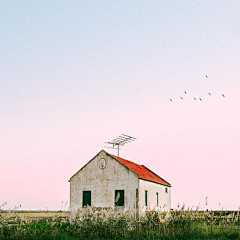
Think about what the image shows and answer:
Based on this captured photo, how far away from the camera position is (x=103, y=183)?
29.0 metres

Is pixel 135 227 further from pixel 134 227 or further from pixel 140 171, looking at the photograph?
pixel 140 171

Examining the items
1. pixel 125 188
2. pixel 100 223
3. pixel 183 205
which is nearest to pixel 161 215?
pixel 183 205

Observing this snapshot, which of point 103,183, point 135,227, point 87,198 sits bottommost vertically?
point 135,227

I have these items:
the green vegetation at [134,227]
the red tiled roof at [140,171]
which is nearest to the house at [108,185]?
the red tiled roof at [140,171]

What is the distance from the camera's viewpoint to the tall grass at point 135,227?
15.7 metres

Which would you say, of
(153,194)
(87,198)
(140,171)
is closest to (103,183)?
(87,198)

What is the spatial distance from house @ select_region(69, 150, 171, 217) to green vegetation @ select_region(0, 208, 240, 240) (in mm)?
10522

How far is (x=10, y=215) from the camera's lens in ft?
54.5

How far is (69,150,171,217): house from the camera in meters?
27.9

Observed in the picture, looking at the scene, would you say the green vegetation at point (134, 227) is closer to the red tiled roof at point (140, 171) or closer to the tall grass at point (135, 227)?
the tall grass at point (135, 227)

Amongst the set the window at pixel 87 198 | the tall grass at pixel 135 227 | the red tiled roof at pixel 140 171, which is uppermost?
the red tiled roof at pixel 140 171

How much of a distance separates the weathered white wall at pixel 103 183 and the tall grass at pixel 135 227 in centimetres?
1055

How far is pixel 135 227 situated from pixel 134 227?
0.04 m

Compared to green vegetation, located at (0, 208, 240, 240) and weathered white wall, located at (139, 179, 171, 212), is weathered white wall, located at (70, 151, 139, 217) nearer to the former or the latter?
weathered white wall, located at (139, 179, 171, 212)
